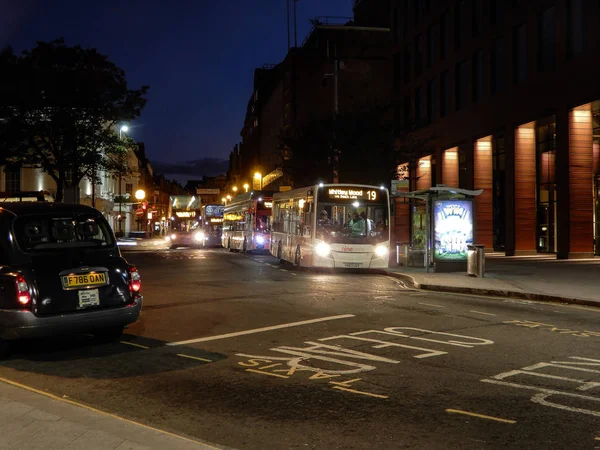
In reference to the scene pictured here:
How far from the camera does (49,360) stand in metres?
8.56

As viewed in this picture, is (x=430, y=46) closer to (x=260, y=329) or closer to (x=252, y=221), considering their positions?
(x=252, y=221)

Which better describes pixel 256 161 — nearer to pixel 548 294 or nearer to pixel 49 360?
pixel 548 294

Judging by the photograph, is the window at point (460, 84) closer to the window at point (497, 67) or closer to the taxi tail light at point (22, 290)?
the window at point (497, 67)

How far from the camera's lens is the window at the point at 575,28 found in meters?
A: 27.9

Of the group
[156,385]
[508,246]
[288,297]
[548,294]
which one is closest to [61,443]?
[156,385]

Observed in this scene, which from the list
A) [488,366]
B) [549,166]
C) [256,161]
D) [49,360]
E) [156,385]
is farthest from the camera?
[256,161]

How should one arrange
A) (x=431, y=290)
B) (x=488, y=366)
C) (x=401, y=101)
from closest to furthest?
(x=488, y=366) → (x=431, y=290) → (x=401, y=101)

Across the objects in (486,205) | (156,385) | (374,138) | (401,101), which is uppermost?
(401,101)

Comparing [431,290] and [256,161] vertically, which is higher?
[256,161]

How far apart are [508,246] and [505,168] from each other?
12.8 feet

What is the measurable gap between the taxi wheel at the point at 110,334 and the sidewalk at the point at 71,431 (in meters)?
3.46

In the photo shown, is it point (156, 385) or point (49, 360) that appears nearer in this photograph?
point (156, 385)

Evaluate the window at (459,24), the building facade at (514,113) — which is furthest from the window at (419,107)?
the window at (459,24)

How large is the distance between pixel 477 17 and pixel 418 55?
8487mm
